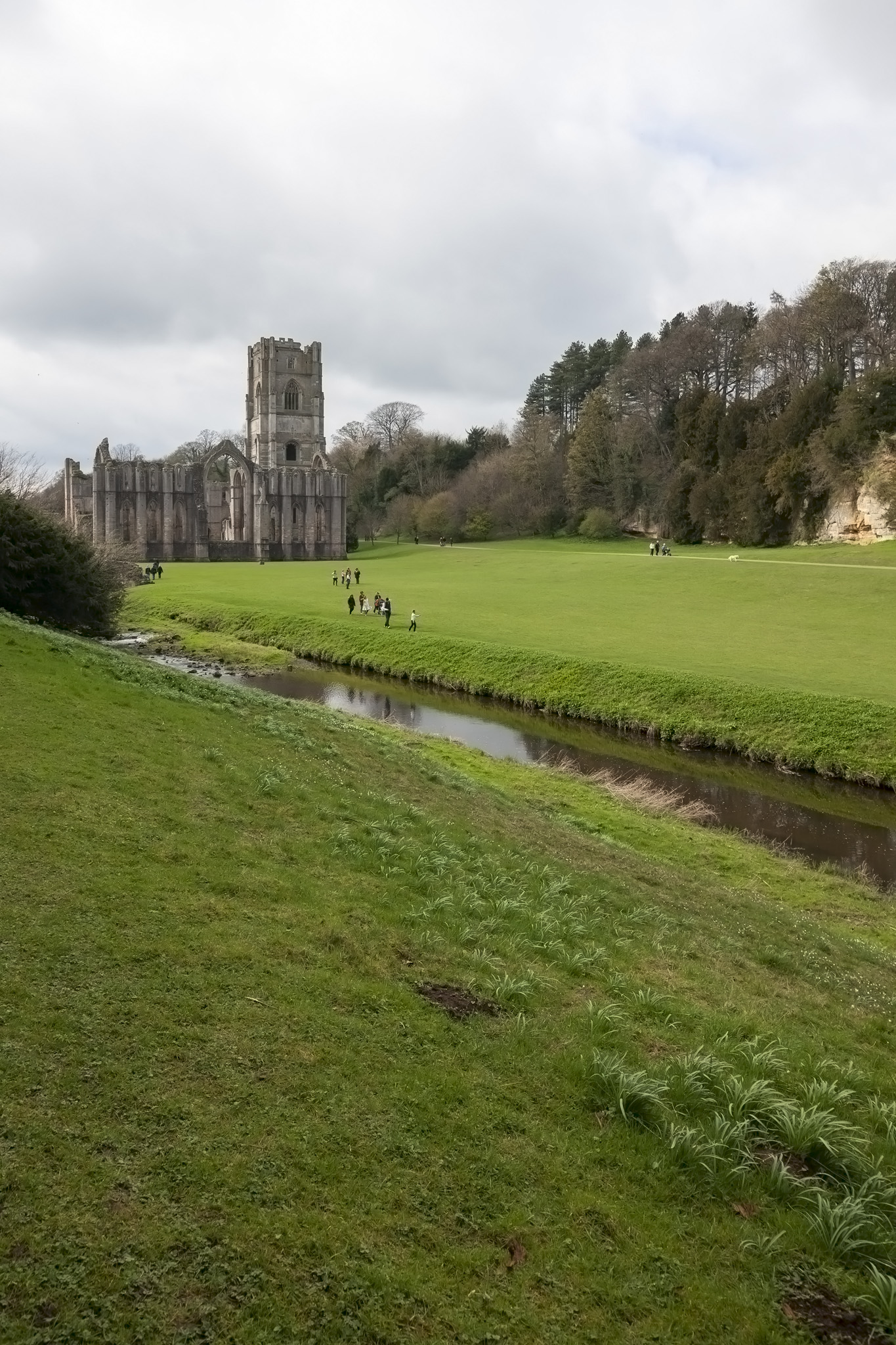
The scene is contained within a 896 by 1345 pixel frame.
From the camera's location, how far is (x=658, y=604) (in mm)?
43312

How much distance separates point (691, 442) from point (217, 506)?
163 ft

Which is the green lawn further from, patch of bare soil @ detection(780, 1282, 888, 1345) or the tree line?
patch of bare soil @ detection(780, 1282, 888, 1345)

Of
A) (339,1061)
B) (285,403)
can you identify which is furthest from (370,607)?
(285,403)

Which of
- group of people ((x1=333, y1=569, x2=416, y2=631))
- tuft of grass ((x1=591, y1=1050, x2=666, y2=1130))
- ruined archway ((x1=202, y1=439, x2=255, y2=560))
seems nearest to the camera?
tuft of grass ((x1=591, y1=1050, x2=666, y2=1130))

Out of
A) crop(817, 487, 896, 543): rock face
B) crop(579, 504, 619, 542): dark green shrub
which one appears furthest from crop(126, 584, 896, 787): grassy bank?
crop(579, 504, 619, 542): dark green shrub

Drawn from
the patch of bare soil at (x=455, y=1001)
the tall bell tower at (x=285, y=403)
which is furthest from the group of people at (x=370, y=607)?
the tall bell tower at (x=285, y=403)

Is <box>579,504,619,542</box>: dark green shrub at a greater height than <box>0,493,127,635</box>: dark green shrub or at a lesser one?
greater

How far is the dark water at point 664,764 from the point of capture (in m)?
17.8

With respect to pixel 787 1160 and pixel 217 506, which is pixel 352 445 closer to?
pixel 217 506

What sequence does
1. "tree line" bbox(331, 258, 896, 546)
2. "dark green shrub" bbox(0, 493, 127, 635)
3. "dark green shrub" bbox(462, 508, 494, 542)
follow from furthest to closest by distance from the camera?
1. "dark green shrub" bbox(462, 508, 494, 542)
2. "tree line" bbox(331, 258, 896, 546)
3. "dark green shrub" bbox(0, 493, 127, 635)

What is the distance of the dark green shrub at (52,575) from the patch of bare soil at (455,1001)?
20.9 metres

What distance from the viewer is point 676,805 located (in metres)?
19.2

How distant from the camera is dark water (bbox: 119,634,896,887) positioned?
1778 centimetres

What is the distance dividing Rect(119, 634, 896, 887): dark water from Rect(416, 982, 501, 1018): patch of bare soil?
38.3ft
